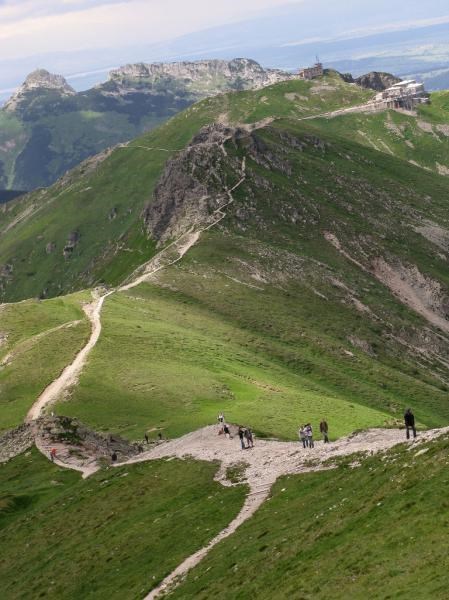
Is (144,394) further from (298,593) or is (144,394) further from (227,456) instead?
(298,593)

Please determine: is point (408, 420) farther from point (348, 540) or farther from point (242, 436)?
point (242, 436)

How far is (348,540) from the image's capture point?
136 feet

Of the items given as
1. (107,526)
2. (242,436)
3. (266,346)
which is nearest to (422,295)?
(266,346)

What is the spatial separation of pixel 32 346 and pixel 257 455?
70432mm

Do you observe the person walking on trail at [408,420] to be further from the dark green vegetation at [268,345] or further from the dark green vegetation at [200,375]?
the dark green vegetation at [268,345]

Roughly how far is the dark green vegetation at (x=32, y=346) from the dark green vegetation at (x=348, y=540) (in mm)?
59094

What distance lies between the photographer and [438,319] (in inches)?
7343

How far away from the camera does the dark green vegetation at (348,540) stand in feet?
114

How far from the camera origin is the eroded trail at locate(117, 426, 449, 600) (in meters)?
53.3

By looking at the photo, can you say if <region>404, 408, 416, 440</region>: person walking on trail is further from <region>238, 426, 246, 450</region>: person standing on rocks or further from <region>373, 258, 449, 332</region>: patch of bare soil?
<region>373, 258, 449, 332</region>: patch of bare soil

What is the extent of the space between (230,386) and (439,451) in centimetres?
6535

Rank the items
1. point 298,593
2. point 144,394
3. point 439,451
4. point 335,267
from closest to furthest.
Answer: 1. point 298,593
2. point 439,451
3. point 144,394
4. point 335,267

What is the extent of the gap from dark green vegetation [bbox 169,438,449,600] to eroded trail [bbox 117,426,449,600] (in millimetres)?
1606

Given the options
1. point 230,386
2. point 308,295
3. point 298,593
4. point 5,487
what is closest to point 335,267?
point 308,295
